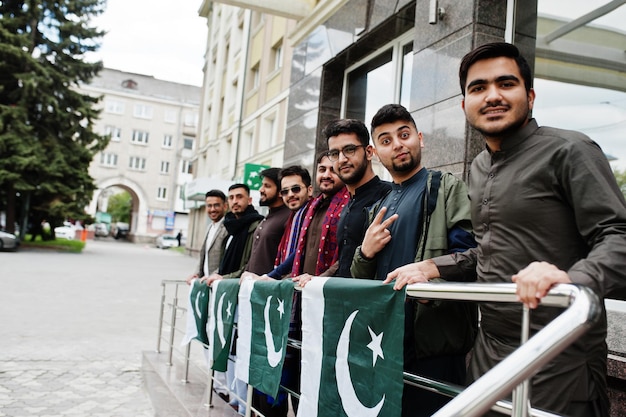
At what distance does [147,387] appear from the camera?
18.4 ft

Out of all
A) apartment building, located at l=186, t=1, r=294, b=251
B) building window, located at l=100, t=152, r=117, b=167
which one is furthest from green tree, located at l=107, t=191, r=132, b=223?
apartment building, located at l=186, t=1, r=294, b=251

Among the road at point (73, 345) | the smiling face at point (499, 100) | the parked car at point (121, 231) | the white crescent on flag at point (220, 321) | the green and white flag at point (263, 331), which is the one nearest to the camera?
the smiling face at point (499, 100)

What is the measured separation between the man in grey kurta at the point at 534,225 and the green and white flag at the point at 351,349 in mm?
183

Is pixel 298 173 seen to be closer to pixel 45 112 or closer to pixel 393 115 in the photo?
pixel 393 115

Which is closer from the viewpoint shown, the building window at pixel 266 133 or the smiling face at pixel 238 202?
the smiling face at pixel 238 202

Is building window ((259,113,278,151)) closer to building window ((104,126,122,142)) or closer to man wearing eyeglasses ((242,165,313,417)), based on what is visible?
man wearing eyeglasses ((242,165,313,417))

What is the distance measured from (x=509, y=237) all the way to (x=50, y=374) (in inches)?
232

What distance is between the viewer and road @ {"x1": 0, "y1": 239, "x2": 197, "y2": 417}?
5.33m

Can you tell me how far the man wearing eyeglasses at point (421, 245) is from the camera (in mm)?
2352

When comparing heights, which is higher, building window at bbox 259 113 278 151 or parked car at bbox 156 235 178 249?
building window at bbox 259 113 278 151

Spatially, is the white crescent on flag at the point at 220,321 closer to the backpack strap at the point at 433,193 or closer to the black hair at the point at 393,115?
the black hair at the point at 393,115

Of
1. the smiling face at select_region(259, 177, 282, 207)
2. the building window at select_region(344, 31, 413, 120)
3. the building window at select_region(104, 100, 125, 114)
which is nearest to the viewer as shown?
the smiling face at select_region(259, 177, 282, 207)

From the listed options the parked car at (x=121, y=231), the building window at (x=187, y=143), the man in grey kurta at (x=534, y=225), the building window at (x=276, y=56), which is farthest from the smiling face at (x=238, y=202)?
the parked car at (x=121, y=231)

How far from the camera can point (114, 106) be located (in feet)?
191
